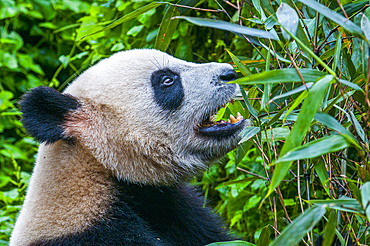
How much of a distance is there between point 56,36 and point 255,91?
491 centimetres

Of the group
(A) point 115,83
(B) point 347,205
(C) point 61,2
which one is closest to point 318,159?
(B) point 347,205

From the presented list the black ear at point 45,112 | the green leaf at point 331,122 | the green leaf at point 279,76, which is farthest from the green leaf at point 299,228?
the black ear at point 45,112

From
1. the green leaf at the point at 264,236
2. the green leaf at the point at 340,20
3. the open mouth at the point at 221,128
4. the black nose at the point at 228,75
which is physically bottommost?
the green leaf at the point at 264,236

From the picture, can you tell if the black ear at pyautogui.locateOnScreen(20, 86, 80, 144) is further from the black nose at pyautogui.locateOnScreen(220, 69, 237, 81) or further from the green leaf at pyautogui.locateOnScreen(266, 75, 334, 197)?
the green leaf at pyautogui.locateOnScreen(266, 75, 334, 197)

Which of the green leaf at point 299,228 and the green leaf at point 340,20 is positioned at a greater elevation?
the green leaf at point 340,20

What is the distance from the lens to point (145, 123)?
7.39ft

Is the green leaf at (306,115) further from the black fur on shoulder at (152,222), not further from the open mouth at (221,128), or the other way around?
the black fur on shoulder at (152,222)

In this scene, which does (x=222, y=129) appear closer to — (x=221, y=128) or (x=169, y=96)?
(x=221, y=128)

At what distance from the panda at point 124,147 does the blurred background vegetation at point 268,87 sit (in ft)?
0.71

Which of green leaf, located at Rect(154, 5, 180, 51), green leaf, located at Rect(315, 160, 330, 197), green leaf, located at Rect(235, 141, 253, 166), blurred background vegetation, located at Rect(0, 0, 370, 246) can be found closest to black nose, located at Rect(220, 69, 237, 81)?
blurred background vegetation, located at Rect(0, 0, 370, 246)

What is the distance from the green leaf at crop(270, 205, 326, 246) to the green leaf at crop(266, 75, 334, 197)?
14cm

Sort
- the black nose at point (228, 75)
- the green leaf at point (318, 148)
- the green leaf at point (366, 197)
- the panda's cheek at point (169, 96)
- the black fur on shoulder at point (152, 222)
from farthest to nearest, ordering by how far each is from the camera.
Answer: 1. the panda's cheek at point (169, 96)
2. the black nose at point (228, 75)
3. the black fur on shoulder at point (152, 222)
4. the green leaf at point (318, 148)
5. the green leaf at point (366, 197)

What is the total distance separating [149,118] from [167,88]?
21 cm

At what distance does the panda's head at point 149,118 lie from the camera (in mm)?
2189
